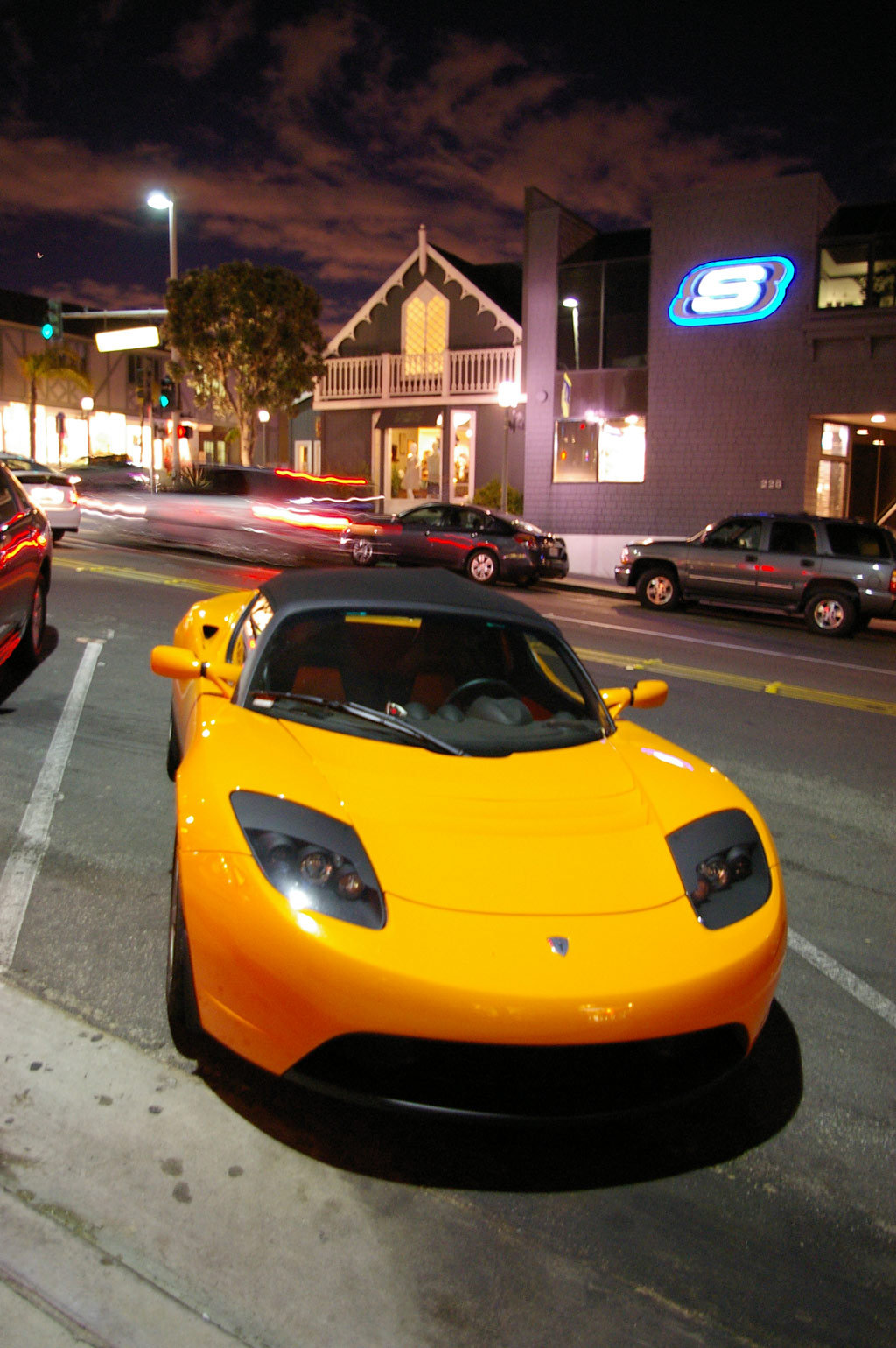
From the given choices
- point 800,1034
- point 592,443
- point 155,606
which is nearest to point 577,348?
point 592,443

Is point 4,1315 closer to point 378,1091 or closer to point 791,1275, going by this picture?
point 378,1091

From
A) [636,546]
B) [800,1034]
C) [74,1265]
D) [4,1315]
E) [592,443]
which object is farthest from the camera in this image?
[592,443]

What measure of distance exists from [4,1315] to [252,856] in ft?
3.78

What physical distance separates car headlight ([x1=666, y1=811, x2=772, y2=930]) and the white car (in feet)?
63.6

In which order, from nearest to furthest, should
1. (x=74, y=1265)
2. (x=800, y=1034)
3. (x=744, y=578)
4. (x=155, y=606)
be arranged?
1. (x=74, y=1265)
2. (x=800, y=1034)
3. (x=155, y=606)
4. (x=744, y=578)

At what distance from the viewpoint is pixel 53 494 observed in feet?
68.2

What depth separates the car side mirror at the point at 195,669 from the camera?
4.18 meters

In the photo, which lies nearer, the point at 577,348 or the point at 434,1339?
the point at 434,1339

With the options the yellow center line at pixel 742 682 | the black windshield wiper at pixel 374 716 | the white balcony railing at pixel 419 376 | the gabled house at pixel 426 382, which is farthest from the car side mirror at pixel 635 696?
the gabled house at pixel 426 382

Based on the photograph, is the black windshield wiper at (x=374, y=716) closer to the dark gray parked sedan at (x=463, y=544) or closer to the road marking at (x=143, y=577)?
the road marking at (x=143, y=577)

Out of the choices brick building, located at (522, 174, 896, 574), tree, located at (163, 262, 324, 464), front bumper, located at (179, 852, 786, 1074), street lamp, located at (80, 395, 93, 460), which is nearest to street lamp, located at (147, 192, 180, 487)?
tree, located at (163, 262, 324, 464)

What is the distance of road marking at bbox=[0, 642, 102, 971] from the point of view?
418 centimetres

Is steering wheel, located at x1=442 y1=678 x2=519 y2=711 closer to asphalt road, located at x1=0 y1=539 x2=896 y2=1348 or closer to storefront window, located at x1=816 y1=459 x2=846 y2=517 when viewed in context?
asphalt road, located at x1=0 y1=539 x2=896 y2=1348

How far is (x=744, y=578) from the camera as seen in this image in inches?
687
